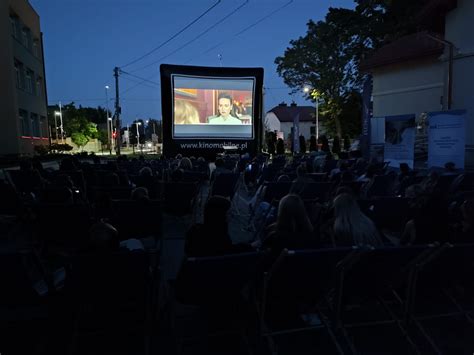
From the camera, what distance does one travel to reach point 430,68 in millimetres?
15945

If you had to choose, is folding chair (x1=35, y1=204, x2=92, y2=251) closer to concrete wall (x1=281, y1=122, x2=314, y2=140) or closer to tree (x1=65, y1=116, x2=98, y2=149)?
tree (x1=65, y1=116, x2=98, y2=149)

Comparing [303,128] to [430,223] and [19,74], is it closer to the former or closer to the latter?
[19,74]

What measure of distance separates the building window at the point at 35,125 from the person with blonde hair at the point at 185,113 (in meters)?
12.7

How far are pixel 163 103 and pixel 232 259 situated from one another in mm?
16875

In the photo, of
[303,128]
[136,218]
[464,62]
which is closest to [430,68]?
[464,62]

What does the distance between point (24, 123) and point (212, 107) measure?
12.8 m

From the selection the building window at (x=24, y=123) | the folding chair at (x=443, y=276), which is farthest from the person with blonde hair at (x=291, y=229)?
the building window at (x=24, y=123)

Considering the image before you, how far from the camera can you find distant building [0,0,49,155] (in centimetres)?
1997

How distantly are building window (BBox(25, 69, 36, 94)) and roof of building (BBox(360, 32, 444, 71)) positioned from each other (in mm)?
19997

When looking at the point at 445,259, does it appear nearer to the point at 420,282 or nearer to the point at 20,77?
the point at 420,282

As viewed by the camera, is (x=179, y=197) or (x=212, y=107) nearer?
(x=179, y=197)

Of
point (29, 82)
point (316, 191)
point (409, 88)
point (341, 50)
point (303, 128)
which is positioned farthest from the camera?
point (303, 128)

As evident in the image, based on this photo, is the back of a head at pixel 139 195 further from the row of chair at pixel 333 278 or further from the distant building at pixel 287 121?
the distant building at pixel 287 121

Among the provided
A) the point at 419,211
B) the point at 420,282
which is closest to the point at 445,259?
the point at 420,282
